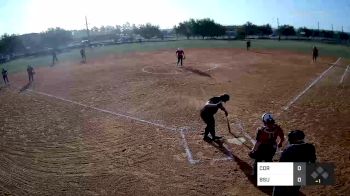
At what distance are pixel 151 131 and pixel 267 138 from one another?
600 cm

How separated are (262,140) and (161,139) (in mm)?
4906

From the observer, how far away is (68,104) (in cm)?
1845

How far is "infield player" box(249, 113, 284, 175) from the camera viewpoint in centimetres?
770

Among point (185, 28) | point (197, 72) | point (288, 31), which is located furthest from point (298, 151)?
point (185, 28)

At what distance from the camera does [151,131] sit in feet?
42.6

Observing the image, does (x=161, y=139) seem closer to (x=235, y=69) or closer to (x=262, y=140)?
(x=262, y=140)

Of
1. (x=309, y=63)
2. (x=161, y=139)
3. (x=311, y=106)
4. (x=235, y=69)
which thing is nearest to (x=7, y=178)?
(x=161, y=139)

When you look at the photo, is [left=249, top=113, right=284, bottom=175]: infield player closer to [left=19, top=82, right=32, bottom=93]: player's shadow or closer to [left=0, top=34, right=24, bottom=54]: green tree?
[left=19, top=82, right=32, bottom=93]: player's shadow

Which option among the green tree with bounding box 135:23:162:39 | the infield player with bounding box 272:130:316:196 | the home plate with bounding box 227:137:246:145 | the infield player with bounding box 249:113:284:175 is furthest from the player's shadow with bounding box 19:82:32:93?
the green tree with bounding box 135:23:162:39

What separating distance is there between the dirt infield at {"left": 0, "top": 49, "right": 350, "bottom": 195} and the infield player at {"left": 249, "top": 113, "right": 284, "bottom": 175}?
932mm

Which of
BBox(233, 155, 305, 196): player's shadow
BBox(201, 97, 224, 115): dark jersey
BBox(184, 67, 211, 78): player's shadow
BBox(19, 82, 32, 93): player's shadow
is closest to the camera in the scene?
BBox(233, 155, 305, 196): player's shadow

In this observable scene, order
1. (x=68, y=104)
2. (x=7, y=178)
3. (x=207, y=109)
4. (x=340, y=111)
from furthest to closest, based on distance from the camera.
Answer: (x=68, y=104)
(x=340, y=111)
(x=207, y=109)
(x=7, y=178)

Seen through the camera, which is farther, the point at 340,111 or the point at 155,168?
the point at 340,111

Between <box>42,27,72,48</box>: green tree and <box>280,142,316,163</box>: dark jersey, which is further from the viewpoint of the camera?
<box>42,27,72,48</box>: green tree
